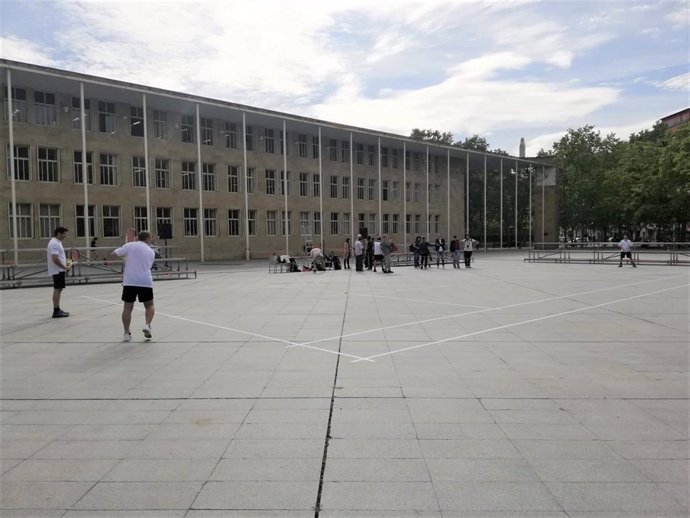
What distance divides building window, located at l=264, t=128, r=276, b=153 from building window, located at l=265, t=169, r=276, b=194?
1.76 metres

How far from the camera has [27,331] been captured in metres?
9.48

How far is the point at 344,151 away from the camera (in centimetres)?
5209

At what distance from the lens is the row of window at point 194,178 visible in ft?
110

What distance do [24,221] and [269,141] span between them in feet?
65.8

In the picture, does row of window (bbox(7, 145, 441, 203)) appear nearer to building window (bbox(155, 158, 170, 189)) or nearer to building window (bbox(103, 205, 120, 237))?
building window (bbox(155, 158, 170, 189))

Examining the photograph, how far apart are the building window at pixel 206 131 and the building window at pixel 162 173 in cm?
357

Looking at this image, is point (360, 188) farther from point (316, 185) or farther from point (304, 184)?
point (304, 184)

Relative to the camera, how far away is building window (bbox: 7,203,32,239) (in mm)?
32531

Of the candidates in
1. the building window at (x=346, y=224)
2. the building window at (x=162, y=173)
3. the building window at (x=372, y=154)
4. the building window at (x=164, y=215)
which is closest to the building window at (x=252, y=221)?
the building window at (x=164, y=215)

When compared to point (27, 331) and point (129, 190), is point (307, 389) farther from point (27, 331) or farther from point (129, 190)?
point (129, 190)

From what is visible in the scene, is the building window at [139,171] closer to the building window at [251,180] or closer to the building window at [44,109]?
the building window at [44,109]

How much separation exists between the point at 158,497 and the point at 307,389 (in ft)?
8.06

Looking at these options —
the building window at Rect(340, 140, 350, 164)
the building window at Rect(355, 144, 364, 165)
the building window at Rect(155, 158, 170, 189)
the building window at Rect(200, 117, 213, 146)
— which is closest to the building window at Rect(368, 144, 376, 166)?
the building window at Rect(355, 144, 364, 165)

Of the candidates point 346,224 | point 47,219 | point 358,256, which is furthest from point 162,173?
point 358,256
